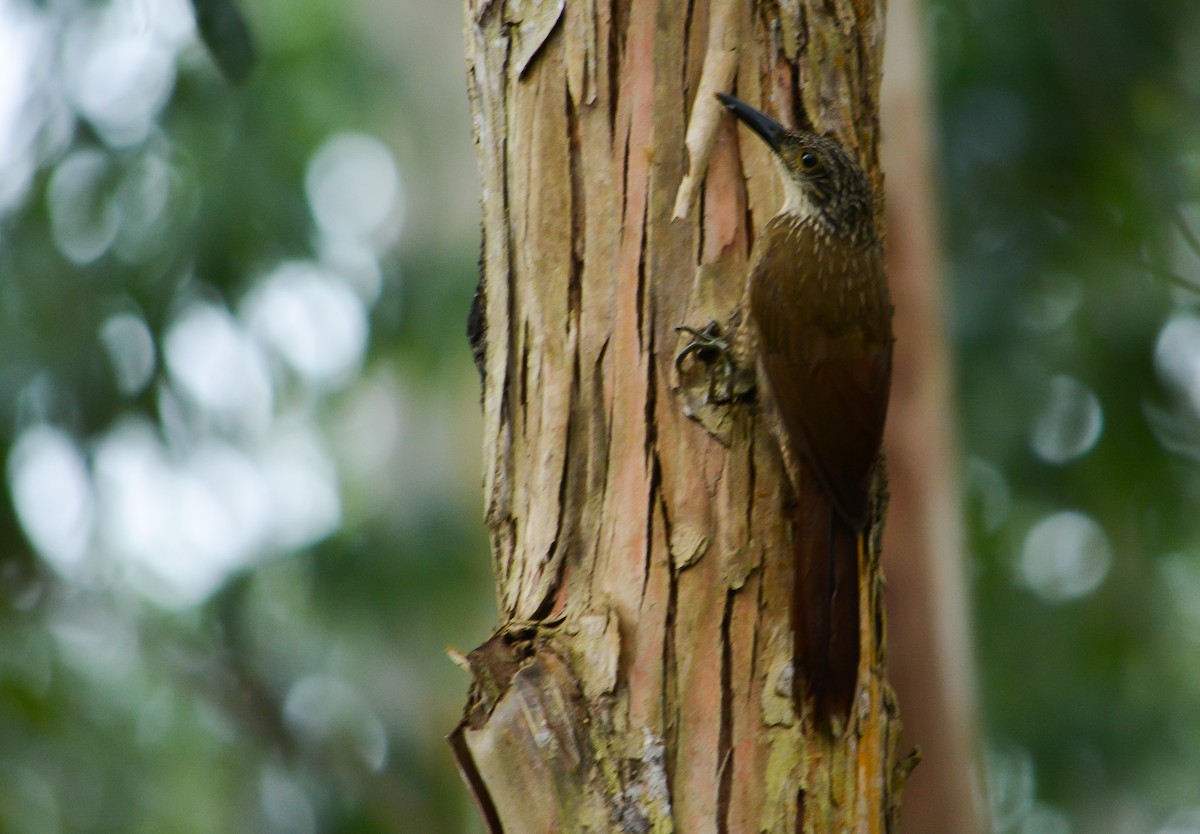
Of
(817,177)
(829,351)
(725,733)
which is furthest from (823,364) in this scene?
(725,733)

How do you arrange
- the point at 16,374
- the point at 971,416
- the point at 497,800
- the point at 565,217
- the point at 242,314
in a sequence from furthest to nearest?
1. the point at 971,416
2. the point at 242,314
3. the point at 16,374
4. the point at 565,217
5. the point at 497,800

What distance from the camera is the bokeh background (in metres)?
5.30

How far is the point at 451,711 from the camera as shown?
21.5ft

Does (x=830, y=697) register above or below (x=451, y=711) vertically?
below

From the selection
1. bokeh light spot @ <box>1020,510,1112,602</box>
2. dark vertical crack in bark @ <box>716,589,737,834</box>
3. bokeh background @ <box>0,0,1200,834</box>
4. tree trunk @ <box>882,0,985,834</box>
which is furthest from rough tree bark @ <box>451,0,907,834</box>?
bokeh light spot @ <box>1020,510,1112,602</box>

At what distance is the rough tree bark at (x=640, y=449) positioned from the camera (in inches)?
63.5

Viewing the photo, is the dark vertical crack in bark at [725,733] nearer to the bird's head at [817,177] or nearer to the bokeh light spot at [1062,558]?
the bird's head at [817,177]

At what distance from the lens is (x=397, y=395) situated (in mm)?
6965

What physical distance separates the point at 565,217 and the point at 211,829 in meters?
8.67

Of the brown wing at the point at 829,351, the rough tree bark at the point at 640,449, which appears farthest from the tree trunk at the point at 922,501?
the rough tree bark at the point at 640,449

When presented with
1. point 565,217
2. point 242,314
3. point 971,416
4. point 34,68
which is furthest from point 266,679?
point 565,217

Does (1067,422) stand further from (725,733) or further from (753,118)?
(725,733)

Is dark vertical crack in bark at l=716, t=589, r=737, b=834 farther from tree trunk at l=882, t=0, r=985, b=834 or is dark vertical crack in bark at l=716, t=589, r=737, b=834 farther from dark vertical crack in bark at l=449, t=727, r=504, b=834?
tree trunk at l=882, t=0, r=985, b=834

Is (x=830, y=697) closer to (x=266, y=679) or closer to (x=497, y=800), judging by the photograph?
(x=497, y=800)
